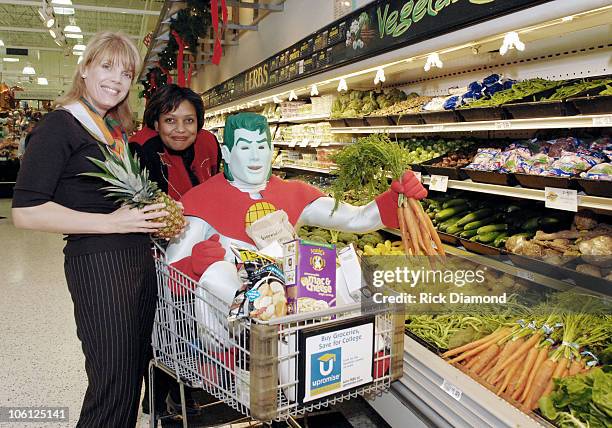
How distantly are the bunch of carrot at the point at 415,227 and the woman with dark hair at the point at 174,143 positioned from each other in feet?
3.91

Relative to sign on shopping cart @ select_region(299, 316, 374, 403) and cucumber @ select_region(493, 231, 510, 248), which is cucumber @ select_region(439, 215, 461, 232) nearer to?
cucumber @ select_region(493, 231, 510, 248)

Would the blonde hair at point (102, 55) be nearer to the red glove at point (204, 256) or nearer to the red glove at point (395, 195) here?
the red glove at point (204, 256)

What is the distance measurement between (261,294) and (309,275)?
22 centimetres

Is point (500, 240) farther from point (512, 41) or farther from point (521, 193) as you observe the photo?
point (512, 41)

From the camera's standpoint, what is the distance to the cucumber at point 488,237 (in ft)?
9.70

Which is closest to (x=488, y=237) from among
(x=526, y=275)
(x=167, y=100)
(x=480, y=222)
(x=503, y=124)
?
(x=480, y=222)

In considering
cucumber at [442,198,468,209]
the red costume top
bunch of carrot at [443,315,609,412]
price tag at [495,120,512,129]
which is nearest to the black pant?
the red costume top

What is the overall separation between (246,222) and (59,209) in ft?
2.42

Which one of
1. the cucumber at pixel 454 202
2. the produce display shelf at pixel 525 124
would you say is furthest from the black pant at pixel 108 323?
the cucumber at pixel 454 202

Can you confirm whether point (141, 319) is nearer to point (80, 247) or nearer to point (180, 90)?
point (80, 247)

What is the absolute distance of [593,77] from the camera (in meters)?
2.62

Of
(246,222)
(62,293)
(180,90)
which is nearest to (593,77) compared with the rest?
(246,222)

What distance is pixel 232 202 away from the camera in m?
2.21

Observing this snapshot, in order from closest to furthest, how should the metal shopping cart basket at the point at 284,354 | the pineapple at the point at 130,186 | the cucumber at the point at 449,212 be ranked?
1. the metal shopping cart basket at the point at 284,354
2. the pineapple at the point at 130,186
3. the cucumber at the point at 449,212
